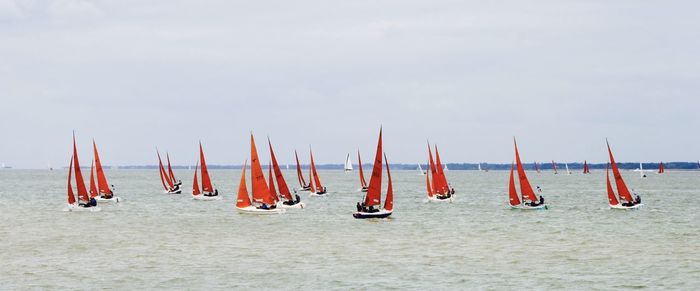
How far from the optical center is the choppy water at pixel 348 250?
125ft

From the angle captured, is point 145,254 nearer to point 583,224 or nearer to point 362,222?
point 362,222

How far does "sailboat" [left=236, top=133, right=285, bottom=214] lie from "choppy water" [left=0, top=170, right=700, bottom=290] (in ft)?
3.71

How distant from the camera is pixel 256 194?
7431cm

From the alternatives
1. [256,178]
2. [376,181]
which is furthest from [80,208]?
[376,181]


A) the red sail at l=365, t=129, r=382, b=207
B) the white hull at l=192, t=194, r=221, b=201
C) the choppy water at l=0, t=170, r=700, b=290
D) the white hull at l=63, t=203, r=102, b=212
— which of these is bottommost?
the choppy water at l=0, t=170, r=700, b=290

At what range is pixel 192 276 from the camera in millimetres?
39156

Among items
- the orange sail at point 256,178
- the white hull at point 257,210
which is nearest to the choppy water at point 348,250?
the white hull at point 257,210

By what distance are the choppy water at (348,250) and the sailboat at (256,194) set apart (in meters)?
1.13

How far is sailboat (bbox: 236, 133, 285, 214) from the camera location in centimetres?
7232

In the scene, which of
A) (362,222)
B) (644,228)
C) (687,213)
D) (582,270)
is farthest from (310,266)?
(687,213)

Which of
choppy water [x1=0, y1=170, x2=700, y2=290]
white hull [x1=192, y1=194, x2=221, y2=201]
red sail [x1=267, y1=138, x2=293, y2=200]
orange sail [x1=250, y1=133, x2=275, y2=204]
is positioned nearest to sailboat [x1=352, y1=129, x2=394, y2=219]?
choppy water [x1=0, y1=170, x2=700, y2=290]

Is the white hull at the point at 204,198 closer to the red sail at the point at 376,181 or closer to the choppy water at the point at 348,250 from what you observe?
the choppy water at the point at 348,250

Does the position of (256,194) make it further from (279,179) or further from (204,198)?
(204,198)

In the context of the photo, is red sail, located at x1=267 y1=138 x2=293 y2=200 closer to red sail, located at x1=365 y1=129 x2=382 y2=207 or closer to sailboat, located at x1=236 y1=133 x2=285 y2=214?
sailboat, located at x1=236 y1=133 x2=285 y2=214
